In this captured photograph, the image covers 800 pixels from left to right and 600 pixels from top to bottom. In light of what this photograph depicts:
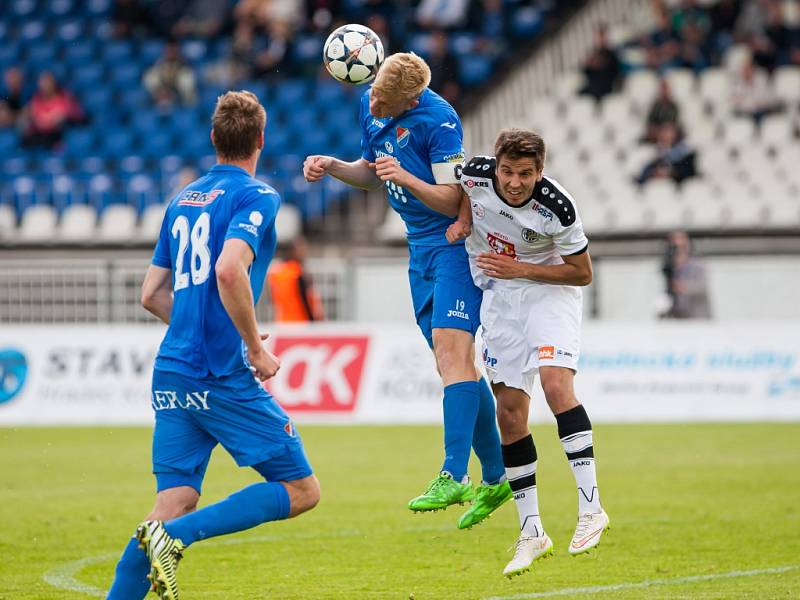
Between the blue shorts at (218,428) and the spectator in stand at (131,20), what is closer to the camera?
the blue shorts at (218,428)

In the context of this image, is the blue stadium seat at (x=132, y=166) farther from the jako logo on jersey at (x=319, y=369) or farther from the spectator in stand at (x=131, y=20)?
the jako logo on jersey at (x=319, y=369)

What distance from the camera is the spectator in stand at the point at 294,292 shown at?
1877cm

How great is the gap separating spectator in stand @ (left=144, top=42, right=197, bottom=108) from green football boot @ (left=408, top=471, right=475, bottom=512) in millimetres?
19377

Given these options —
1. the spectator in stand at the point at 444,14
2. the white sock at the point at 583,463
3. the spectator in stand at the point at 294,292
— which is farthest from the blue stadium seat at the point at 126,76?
the white sock at the point at 583,463

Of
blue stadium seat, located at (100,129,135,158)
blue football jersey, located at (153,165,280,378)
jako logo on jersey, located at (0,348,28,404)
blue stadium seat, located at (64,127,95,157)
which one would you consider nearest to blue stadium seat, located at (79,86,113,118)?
blue stadium seat, located at (64,127,95,157)

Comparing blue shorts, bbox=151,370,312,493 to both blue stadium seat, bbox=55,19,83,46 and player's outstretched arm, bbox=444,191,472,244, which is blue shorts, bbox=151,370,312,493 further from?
blue stadium seat, bbox=55,19,83,46

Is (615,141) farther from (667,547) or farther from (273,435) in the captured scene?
(273,435)

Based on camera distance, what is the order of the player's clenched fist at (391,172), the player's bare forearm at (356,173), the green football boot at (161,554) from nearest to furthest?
the green football boot at (161,554) → the player's clenched fist at (391,172) → the player's bare forearm at (356,173)

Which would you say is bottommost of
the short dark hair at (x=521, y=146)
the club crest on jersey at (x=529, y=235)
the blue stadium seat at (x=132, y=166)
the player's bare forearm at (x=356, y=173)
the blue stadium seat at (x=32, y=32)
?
the club crest on jersey at (x=529, y=235)

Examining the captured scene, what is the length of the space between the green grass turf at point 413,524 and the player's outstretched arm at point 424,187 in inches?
86.3

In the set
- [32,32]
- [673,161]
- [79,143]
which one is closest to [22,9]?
[32,32]

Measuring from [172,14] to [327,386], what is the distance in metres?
14.2

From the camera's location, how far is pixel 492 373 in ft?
26.2

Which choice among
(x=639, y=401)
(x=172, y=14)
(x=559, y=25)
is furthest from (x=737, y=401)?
(x=172, y=14)
